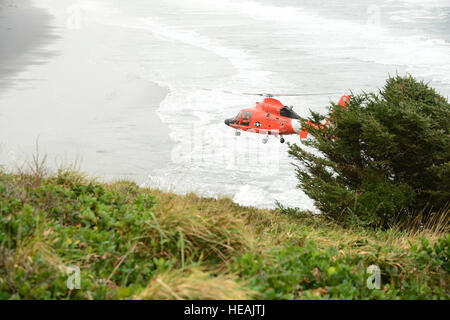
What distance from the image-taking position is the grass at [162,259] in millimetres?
5113

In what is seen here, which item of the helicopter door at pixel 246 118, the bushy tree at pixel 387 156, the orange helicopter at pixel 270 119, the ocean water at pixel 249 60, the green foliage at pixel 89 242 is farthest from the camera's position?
the helicopter door at pixel 246 118

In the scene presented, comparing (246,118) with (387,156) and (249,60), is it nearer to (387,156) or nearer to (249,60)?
(387,156)

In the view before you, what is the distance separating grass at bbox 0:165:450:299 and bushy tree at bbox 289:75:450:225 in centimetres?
659

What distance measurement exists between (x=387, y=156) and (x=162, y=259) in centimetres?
1121

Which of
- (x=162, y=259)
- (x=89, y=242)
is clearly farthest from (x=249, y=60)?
(x=162, y=259)

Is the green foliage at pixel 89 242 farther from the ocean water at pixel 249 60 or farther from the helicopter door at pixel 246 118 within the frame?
the helicopter door at pixel 246 118

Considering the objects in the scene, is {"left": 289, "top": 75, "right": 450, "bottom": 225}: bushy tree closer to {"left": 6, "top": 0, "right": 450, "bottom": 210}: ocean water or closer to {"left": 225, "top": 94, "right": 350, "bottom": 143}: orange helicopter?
{"left": 6, "top": 0, "right": 450, "bottom": 210}: ocean water

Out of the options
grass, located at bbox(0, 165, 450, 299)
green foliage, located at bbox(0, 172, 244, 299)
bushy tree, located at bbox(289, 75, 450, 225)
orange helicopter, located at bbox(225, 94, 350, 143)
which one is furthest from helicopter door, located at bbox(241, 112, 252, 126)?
green foliage, located at bbox(0, 172, 244, 299)

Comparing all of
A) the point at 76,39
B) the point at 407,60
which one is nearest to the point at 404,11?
the point at 407,60

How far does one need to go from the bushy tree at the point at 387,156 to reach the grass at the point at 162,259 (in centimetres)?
659

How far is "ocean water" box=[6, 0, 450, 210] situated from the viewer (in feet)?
118

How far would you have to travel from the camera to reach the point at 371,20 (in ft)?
349

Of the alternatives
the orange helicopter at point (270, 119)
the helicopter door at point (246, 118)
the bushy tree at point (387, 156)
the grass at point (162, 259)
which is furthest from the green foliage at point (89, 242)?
the helicopter door at point (246, 118)
